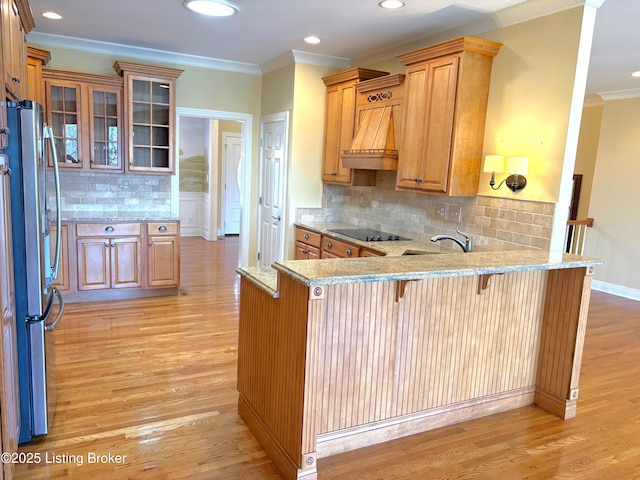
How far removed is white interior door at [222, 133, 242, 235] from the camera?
31.0ft

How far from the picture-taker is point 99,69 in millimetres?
5137

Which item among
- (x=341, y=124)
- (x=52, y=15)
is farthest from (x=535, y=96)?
(x=52, y=15)

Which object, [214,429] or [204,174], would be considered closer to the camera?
[214,429]

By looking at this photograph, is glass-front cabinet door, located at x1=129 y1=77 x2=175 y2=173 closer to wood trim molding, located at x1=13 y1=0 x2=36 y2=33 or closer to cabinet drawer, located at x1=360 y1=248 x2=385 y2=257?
wood trim molding, located at x1=13 y1=0 x2=36 y2=33

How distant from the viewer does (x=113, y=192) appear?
5.35m

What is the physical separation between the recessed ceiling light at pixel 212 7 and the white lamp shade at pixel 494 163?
90.2 inches

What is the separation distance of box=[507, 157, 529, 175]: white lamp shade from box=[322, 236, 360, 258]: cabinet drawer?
1.45 meters

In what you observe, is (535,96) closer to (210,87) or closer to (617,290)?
(210,87)

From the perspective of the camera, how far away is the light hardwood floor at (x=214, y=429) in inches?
91.7

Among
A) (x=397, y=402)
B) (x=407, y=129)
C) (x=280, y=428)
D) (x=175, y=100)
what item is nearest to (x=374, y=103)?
(x=407, y=129)

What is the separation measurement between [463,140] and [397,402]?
206 cm

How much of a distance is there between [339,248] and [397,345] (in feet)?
6.66

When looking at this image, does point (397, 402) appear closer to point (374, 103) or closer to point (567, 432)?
point (567, 432)

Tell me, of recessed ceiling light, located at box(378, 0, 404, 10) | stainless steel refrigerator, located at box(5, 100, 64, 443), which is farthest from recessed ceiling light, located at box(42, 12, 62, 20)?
recessed ceiling light, located at box(378, 0, 404, 10)
